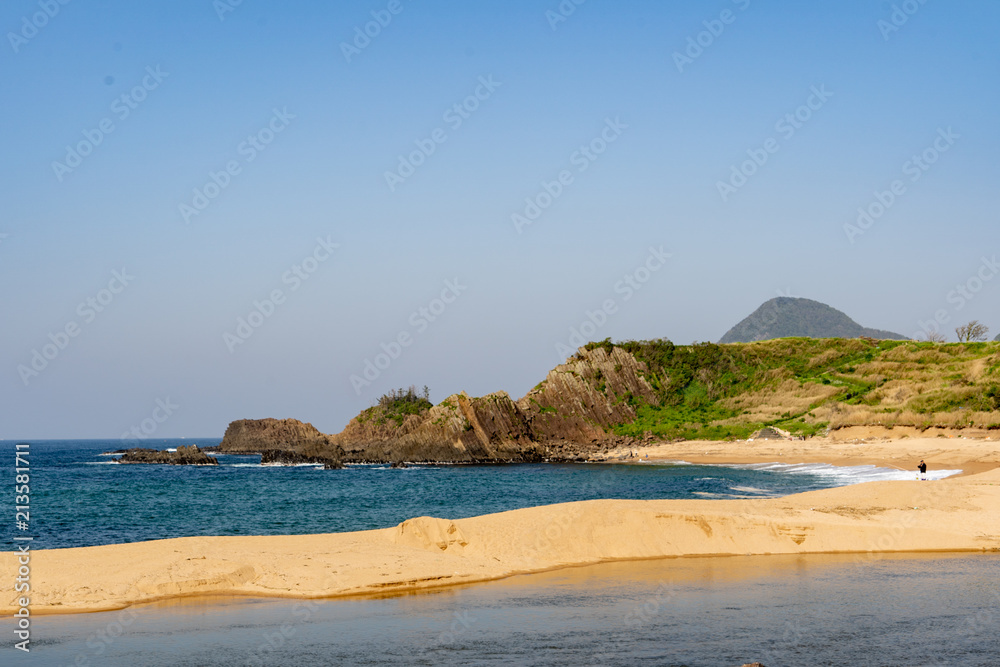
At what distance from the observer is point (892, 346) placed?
12175 centimetres

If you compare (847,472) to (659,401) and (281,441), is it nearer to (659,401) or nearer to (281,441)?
(659,401)

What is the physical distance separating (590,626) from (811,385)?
323 ft

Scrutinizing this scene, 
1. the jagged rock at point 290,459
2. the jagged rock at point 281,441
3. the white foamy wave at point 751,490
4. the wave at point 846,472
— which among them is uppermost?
the jagged rock at point 281,441

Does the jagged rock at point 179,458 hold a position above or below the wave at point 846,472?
above

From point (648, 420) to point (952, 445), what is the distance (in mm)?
50552

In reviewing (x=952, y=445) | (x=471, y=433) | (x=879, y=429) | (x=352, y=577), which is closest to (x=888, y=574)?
(x=352, y=577)

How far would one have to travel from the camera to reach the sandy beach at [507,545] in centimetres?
1869

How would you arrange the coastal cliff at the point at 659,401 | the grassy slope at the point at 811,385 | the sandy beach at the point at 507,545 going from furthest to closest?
the coastal cliff at the point at 659,401
the grassy slope at the point at 811,385
the sandy beach at the point at 507,545

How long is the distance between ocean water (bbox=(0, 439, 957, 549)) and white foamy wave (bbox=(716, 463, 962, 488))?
0.39 feet

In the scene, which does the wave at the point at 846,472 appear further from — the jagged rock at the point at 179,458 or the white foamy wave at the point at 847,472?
the jagged rock at the point at 179,458

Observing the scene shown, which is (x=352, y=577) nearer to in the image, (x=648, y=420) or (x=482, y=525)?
(x=482, y=525)

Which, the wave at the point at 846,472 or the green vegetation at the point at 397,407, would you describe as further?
the green vegetation at the point at 397,407

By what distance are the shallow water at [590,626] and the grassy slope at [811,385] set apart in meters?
57.6

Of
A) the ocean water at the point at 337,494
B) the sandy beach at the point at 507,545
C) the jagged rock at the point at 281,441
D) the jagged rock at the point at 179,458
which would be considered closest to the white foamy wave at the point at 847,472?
the ocean water at the point at 337,494
